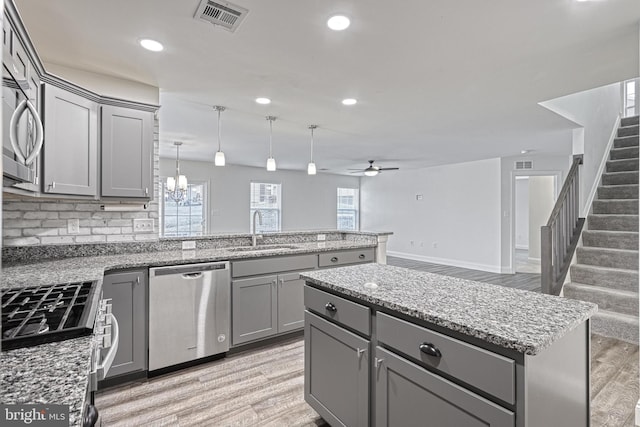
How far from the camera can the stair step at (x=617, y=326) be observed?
3.28m

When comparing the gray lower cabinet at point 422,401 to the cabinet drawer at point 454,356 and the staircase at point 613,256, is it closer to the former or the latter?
the cabinet drawer at point 454,356

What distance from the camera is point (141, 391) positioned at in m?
2.47

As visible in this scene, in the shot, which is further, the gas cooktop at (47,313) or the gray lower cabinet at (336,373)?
the gray lower cabinet at (336,373)

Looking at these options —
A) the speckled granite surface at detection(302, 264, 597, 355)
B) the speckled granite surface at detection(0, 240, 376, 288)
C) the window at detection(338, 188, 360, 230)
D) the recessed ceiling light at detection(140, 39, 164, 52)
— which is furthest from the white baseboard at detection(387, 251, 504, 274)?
the recessed ceiling light at detection(140, 39, 164, 52)

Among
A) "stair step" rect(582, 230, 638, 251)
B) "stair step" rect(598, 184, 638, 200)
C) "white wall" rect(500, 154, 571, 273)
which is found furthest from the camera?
"white wall" rect(500, 154, 571, 273)

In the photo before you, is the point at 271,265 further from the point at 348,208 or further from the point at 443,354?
the point at 348,208

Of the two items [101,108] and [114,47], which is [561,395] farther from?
[101,108]

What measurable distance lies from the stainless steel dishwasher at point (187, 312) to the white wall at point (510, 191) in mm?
5919

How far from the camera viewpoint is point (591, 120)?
459 cm

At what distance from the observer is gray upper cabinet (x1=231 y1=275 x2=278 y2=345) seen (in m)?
3.05

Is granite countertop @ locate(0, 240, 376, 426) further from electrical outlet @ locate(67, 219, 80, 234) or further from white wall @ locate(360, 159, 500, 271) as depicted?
white wall @ locate(360, 159, 500, 271)

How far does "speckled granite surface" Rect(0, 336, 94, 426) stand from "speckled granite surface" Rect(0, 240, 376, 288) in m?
0.98

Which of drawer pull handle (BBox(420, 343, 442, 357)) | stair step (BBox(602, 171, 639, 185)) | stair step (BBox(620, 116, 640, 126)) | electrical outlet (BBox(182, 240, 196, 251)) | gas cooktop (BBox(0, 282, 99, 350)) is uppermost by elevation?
stair step (BBox(620, 116, 640, 126))

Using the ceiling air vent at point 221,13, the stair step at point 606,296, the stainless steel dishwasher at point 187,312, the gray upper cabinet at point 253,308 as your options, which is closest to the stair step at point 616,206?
the stair step at point 606,296
